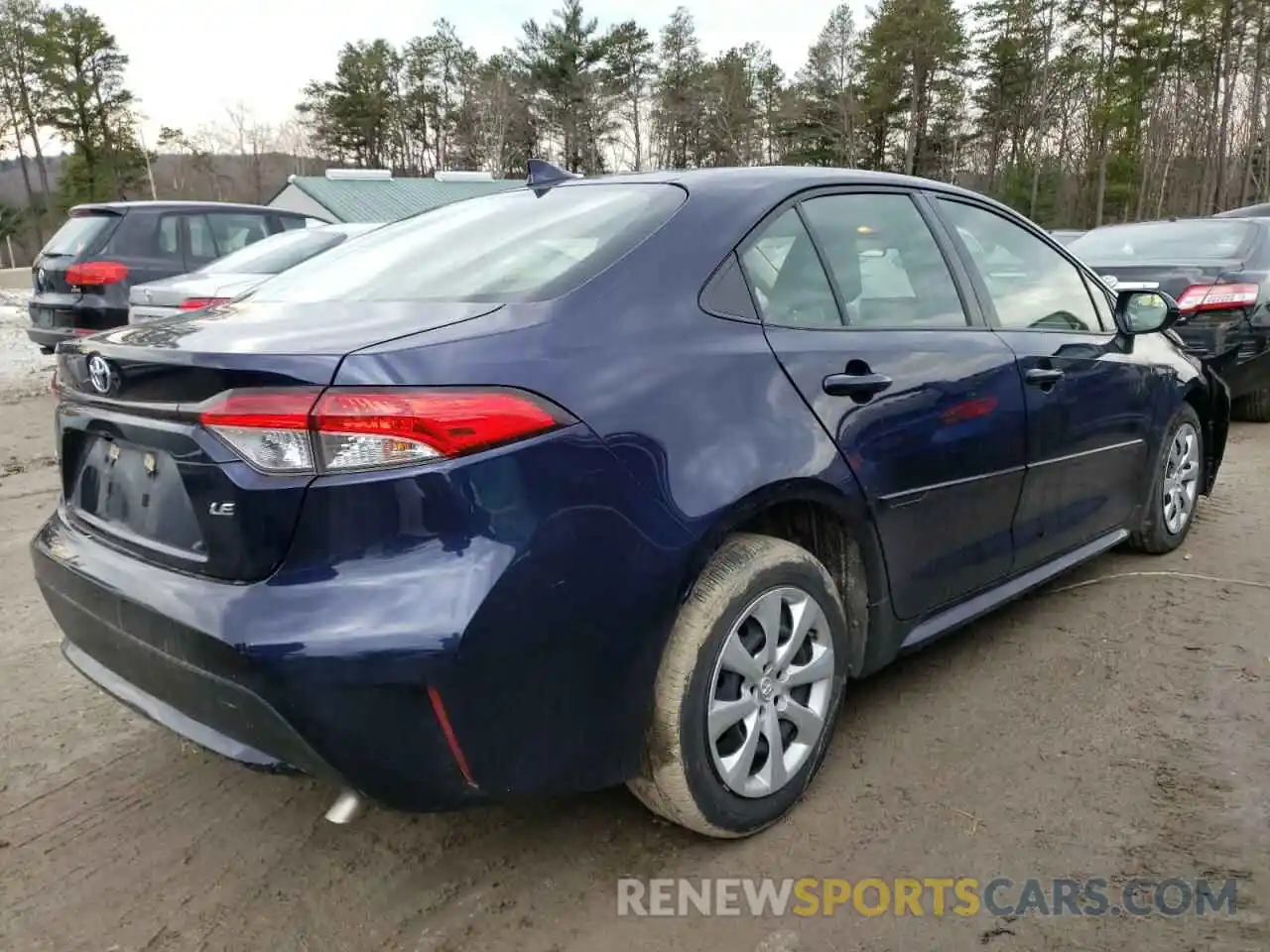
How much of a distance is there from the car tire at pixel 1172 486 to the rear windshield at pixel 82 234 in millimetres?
8275

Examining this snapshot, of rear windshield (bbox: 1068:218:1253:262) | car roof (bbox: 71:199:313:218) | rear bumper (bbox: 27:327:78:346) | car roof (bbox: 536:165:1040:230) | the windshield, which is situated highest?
car roof (bbox: 71:199:313:218)

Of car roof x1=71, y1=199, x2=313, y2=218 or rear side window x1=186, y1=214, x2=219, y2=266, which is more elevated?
car roof x1=71, y1=199, x2=313, y2=218

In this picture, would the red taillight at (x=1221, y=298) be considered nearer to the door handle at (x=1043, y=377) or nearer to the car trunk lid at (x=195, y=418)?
the door handle at (x=1043, y=377)

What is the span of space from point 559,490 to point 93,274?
786cm

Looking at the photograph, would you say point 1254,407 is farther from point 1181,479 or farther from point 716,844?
point 716,844

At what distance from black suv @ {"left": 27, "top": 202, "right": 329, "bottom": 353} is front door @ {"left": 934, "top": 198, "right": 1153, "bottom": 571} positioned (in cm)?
729

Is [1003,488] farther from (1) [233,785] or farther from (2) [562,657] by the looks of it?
(1) [233,785]

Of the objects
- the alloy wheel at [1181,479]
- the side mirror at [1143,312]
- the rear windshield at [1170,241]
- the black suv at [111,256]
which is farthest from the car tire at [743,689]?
the black suv at [111,256]

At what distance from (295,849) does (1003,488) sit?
7.34 feet

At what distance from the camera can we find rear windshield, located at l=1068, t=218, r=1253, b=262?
22.4 feet

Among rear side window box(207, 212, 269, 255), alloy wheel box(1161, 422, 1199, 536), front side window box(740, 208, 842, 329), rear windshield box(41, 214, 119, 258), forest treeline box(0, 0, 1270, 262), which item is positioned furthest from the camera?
forest treeline box(0, 0, 1270, 262)

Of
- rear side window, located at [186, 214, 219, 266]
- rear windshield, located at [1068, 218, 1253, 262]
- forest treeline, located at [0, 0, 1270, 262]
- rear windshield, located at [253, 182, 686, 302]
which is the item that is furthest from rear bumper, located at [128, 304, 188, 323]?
forest treeline, located at [0, 0, 1270, 262]

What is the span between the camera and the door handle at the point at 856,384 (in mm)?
2365

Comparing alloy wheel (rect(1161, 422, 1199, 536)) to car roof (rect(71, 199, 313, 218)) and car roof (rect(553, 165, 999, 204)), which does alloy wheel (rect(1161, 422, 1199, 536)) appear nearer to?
car roof (rect(553, 165, 999, 204))
